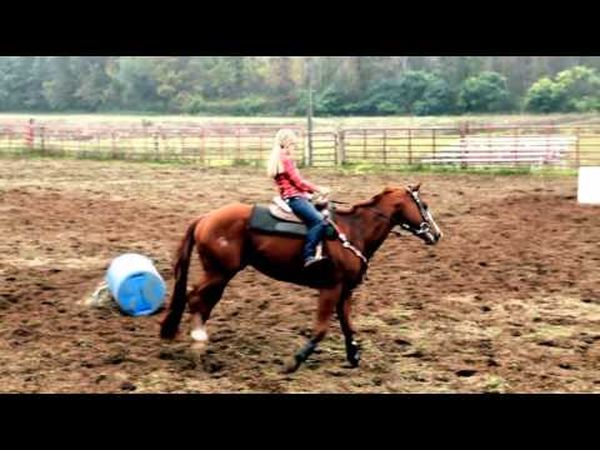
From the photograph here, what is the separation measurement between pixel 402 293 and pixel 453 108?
146 ft

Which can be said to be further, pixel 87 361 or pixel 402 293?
pixel 402 293

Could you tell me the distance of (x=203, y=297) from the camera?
6883 millimetres

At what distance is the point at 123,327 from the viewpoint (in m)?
7.79

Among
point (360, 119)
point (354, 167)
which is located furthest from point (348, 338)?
point (360, 119)

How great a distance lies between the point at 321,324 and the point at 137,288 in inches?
99.4

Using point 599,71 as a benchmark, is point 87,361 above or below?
below

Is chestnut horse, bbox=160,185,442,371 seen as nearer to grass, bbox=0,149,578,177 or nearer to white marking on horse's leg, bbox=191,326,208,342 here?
white marking on horse's leg, bbox=191,326,208,342

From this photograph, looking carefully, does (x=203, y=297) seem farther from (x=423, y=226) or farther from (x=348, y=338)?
(x=423, y=226)

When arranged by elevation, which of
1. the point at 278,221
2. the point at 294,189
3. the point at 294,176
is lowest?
the point at 278,221

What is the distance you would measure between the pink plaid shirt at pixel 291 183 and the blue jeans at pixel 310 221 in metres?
0.06

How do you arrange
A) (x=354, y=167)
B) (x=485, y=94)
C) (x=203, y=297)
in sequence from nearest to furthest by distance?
(x=203, y=297) → (x=354, y=167) → (x=485, y=94)

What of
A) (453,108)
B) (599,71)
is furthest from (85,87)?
(599,71)

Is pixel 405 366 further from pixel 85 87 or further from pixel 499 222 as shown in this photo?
pixel 85 87

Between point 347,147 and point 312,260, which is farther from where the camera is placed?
point 347,147
